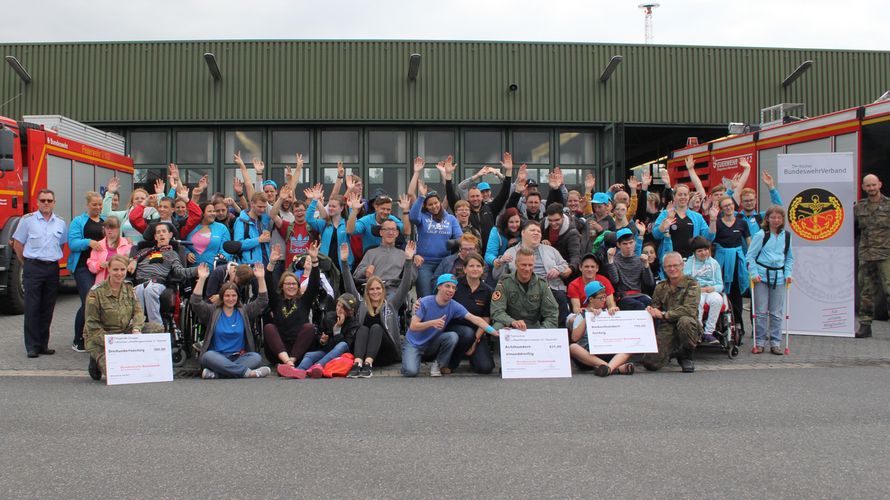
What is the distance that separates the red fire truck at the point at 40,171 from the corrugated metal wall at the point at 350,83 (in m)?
4.43

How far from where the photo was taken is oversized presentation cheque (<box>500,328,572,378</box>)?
7.54 metres

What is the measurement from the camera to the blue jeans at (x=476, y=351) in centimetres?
779

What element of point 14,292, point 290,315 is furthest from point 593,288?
point 14,292

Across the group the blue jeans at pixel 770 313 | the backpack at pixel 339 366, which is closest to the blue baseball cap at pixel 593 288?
the blue jeans at pixel 770 313

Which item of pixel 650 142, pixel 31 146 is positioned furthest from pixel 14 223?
pixel 650 142

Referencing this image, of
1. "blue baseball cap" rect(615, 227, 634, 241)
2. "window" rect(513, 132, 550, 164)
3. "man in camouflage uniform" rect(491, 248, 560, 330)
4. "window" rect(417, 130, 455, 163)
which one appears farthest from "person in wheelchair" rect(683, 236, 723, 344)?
"window" rect(417, 130, 455, 163)

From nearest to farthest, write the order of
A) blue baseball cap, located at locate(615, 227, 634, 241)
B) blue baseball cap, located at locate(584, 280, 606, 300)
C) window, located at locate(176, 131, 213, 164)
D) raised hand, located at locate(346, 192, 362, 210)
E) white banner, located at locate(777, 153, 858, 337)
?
blue baseball cap, located at locate(584, 280, 606, 300) → blue baseball cap, located at locate(615, 227, 634, 241) → raised hand, located at locate(346, 192, 362, 210) → white banner, located at locate(777, 153, 858, 337) → window, located at locate(176, 131, 213, 164)

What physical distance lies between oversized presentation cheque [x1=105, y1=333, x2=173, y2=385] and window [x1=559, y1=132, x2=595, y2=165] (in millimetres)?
15239

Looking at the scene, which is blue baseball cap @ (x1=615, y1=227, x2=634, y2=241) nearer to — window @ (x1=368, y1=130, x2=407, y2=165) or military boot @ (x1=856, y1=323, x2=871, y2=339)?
military boot @ (x1=856, y1=323, x2=871, y2=339)

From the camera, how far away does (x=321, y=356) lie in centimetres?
787

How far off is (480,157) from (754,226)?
11544 millimetres

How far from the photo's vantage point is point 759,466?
14.5 ft

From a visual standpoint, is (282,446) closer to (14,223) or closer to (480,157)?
(14,223)

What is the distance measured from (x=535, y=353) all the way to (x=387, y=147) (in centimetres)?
1390
